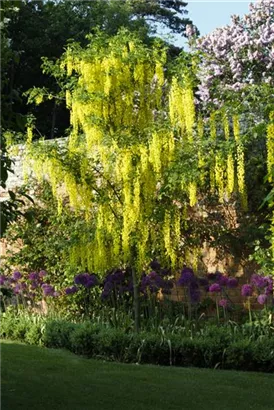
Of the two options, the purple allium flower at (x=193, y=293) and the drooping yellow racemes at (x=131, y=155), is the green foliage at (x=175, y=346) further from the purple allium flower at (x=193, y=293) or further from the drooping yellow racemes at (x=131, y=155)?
the drooping yellow racemes at (x=131, y=155)

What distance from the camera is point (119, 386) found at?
637 centimetres

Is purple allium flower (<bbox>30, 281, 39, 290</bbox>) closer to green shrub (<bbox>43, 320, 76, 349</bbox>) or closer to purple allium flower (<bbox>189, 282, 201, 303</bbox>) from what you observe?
green shrub (<bbox>43, 320, 76, 349</bbox>)

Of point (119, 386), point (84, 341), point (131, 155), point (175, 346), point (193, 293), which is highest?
point (131, 155)

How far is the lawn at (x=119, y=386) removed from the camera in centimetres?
572

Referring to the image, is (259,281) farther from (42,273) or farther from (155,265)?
(42,273)

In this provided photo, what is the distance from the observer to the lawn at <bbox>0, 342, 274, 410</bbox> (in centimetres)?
572

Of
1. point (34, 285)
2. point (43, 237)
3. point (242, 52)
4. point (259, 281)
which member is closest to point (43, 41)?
point (242, 52)

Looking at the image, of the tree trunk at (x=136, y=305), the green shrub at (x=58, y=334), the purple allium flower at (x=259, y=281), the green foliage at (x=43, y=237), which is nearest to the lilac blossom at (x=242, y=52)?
the green foliage at (x=43, y=237)

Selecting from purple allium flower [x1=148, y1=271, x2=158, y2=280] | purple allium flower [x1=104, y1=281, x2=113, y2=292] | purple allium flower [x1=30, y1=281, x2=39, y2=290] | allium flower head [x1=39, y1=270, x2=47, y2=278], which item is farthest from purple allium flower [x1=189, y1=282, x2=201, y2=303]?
purple allium flower [x1=30, y1=281, x2=39, y2=290]

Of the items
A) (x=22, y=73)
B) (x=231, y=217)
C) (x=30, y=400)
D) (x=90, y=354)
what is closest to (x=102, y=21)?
(x=22, y=73)

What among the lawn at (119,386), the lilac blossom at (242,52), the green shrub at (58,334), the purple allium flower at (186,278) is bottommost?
the lawn at (119,386)

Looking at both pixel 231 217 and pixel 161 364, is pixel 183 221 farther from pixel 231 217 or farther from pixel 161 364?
pixel 161 364

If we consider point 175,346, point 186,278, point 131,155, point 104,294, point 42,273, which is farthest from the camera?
point 42,273

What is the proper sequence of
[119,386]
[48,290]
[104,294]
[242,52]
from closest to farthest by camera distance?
[119,386] → [104,294] → [48,290] → [242,52]
